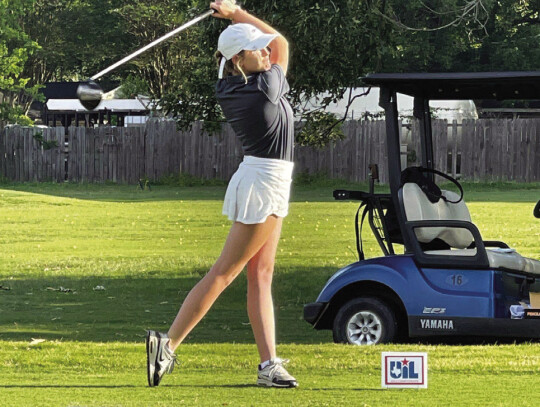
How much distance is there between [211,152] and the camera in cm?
3991

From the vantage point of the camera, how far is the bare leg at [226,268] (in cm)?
695

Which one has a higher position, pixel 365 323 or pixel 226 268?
pixel 226 268

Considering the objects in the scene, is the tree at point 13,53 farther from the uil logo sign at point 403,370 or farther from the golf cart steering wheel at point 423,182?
the uil logo sign at point 403,370

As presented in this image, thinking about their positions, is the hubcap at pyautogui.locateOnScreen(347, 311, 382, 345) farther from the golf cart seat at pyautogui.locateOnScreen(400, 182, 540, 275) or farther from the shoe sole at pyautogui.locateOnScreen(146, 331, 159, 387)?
the shoe sole at pyautogui.locateOnScreen(146, 331, 159, 387)

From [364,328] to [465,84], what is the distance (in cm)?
191

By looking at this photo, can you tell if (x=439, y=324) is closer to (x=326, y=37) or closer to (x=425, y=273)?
(x=425, y=273)

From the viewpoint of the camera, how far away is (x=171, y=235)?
22.9m

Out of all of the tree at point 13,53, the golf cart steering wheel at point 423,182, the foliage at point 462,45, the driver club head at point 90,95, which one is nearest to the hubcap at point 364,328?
the golf cart steering wheel at point 423,182

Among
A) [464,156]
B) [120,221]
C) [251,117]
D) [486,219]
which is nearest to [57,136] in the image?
[464,156]

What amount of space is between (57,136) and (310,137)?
28585mm

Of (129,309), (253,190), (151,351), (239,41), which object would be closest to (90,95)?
(239,41)

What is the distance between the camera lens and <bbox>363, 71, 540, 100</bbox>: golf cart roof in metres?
9.52

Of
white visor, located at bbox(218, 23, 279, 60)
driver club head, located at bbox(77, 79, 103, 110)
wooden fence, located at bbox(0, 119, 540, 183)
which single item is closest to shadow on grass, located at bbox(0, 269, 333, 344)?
driver club head, located at bbox(77, 79, 103, 110)

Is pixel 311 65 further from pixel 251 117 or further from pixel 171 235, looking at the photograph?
pixel 171 235
